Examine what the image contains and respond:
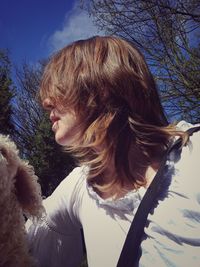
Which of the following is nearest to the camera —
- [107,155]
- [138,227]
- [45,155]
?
[138,227]

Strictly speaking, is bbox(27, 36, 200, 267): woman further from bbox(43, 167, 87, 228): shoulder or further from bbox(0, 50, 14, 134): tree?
bbox(0, 50, 14, 134): tree

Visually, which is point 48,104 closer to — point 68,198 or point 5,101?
point 68,198

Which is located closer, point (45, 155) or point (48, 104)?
point (48, 104)

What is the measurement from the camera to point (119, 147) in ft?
4.74

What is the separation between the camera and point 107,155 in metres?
1.44

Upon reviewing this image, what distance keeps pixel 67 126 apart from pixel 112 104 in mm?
218

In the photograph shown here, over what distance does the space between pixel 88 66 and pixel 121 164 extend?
0.45 metres

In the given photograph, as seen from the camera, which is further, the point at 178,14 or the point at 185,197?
the point at 178,14

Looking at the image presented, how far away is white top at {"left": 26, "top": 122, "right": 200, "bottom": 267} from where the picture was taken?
3.71ft

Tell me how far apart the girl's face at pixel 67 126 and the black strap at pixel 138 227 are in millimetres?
433

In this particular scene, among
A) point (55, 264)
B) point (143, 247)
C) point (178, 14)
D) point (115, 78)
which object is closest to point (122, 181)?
point (143, 247)

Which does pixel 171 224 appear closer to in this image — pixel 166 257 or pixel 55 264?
pixel 166 257

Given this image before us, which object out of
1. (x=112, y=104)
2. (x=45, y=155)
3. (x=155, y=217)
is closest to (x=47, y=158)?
(x=45, y=155)

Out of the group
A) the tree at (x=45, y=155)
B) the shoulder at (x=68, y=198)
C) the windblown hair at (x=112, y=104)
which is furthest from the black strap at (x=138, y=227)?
the tree at (x=45, y=155)
